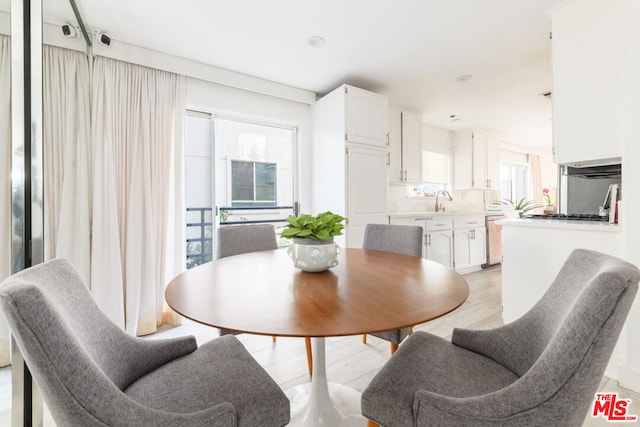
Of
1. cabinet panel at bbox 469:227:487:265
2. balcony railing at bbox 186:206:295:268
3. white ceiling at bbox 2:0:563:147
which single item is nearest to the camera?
white ceiling at bbox 2:0:563:147

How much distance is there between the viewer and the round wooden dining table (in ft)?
2.40

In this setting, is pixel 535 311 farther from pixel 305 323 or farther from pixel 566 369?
pixel 305 323

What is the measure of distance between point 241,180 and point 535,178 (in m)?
6.60

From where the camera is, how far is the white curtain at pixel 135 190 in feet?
7.34

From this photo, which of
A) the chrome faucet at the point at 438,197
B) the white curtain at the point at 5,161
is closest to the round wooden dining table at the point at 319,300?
the white curtain at the point at 5,161

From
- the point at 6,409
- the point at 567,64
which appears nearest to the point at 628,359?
the point at 567,64

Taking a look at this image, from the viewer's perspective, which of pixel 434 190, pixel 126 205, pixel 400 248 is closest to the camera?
pixel 400 248

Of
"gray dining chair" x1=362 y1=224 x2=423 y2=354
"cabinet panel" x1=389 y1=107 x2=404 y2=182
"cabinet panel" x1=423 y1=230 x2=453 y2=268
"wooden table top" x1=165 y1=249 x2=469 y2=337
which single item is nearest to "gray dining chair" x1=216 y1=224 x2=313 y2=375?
"wooden table top" x1=165 y1=249 x2=469 y2=337

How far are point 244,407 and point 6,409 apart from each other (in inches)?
68.1

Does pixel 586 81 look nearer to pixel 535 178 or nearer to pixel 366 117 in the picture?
pixel 366 117

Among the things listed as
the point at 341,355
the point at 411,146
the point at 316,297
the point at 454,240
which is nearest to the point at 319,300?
the point at 316,297

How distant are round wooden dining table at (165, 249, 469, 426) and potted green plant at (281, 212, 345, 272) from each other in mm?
49

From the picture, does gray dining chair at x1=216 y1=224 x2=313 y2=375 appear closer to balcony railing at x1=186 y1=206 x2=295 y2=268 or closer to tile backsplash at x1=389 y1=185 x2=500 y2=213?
balcony railing at x1=186 y1=206 x2=295 y2=268

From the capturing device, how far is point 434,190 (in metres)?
5.01
